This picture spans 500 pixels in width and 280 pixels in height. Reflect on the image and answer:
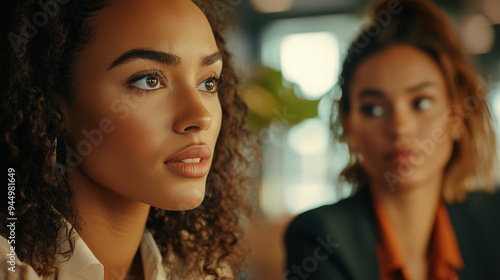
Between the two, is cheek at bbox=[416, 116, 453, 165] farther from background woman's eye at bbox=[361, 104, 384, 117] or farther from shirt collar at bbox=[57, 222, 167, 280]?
shirt collar at bbox=[57, 222, 167, 280]

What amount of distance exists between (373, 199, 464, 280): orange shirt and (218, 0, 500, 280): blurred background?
0.37 feet

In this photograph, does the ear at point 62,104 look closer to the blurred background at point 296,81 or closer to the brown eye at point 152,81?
the brown eye at point 152,81

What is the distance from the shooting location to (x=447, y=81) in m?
0.85

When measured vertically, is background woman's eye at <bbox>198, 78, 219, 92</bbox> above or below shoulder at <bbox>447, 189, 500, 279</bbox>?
above

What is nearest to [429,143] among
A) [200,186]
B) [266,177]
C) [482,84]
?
[482,84]

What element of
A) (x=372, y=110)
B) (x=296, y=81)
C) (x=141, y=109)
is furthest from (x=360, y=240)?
(x=141, y=109)

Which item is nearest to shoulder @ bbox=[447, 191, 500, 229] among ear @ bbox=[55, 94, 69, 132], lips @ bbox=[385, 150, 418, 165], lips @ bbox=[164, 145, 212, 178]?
lips @ bbox=[385, 150, 418, 165]

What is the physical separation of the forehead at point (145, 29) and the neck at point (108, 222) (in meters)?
0.21

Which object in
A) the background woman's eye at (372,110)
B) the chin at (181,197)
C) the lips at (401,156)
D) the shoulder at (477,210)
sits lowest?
the shoulder at (477,210)

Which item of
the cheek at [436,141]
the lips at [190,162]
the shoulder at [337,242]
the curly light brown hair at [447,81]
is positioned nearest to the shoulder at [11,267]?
the lips at [190,162]

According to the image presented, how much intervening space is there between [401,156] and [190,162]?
0.42 metres

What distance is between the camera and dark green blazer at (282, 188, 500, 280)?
33.3 inches

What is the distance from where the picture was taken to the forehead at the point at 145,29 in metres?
0.67

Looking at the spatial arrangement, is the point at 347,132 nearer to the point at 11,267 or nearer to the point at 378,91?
the point at 378,91
